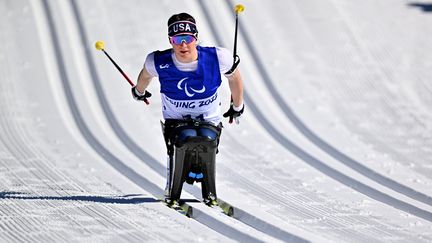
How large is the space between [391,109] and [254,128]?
186cm

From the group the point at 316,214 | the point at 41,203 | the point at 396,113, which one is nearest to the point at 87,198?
the point at 41,203

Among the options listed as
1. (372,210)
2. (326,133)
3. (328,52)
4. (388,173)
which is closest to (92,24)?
(328,52)

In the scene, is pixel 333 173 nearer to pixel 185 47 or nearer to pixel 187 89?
pixel 187 89

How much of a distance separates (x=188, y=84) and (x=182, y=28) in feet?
1.49

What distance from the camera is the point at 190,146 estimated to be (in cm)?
631

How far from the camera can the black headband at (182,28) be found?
621 centimetres

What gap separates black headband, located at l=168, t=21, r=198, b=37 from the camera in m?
6.21

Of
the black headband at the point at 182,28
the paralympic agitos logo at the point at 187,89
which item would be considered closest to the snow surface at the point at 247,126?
the paralympic agitos logo at the point at 187,89

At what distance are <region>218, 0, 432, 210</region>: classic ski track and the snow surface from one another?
3 centimetres

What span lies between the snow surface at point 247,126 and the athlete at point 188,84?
0.60 meters

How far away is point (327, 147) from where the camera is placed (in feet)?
28.9

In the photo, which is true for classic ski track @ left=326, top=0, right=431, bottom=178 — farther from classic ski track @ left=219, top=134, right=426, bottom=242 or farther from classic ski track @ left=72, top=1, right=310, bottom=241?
classic ski track @ left=72, top=1, right=310, bottom=241

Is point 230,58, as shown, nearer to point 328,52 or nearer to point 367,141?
point 367,141

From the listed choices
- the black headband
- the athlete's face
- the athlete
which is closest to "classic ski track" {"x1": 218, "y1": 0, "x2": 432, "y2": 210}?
the athlete
